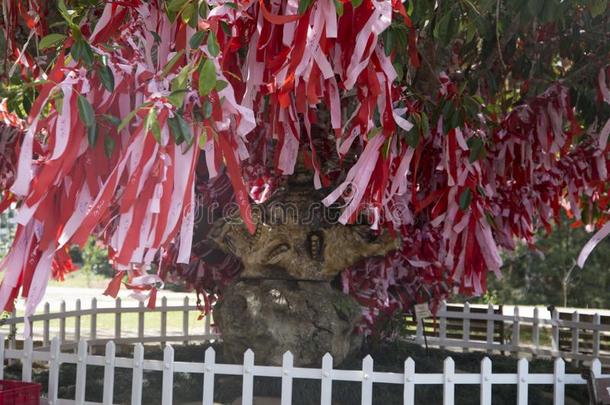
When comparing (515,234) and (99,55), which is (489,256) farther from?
(99,55)

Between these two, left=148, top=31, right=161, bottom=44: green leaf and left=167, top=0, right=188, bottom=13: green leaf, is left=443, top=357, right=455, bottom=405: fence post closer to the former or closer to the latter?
left=148, top=31, right=161, bottom=44: green leaf

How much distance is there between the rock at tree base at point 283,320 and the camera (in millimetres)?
5051

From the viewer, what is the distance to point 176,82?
2719 millimetres

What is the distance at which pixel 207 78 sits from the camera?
264cm

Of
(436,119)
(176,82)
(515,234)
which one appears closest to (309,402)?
(436,119)

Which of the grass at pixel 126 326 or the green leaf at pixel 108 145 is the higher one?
the green leaf at pixel 108 145

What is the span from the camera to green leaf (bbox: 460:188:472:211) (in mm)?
4332

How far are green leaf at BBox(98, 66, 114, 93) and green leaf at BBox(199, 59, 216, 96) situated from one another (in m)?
0.43

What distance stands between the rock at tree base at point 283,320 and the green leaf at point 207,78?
8.57ft

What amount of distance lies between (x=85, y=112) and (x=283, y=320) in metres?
2.66

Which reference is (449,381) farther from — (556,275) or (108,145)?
(556,275)

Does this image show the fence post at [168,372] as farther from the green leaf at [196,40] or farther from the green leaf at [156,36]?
the green leaf at [196,40]

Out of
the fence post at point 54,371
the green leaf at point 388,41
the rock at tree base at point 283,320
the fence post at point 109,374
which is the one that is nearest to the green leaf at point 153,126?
the green leaf at point 388,41

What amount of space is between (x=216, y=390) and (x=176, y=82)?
2909mm
